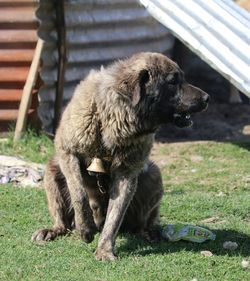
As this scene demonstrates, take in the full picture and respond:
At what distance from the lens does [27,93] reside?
10305 millimetres

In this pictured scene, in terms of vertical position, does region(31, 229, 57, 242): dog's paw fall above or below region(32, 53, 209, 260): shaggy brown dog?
below

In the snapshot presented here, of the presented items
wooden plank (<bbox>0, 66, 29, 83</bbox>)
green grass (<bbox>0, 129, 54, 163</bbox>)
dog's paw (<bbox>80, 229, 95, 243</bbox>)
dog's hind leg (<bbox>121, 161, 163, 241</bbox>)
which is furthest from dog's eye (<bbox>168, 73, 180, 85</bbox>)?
wooden plank (<bbox>0, 66, 29, 83</bbox>)

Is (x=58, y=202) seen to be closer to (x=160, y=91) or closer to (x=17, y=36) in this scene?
(x=160, y=91)

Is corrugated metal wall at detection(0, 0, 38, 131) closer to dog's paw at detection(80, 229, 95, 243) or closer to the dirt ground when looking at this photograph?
the dirt ground

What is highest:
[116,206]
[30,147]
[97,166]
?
[97,166]

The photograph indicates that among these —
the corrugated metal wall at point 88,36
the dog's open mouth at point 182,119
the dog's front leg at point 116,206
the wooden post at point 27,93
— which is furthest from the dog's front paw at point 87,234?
the corrugated metal wall at point 88,36

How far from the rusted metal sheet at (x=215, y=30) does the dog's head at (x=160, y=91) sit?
6.07ft

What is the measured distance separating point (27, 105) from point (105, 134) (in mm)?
4075

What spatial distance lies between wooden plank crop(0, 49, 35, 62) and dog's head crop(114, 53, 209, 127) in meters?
4.06

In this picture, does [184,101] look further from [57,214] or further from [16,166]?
[16,166]

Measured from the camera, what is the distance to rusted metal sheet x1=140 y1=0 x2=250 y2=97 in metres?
8.50

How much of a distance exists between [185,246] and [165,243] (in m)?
0.20

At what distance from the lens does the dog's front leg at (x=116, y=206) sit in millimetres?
6301

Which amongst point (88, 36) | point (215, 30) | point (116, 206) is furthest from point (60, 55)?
point (116, 206)
